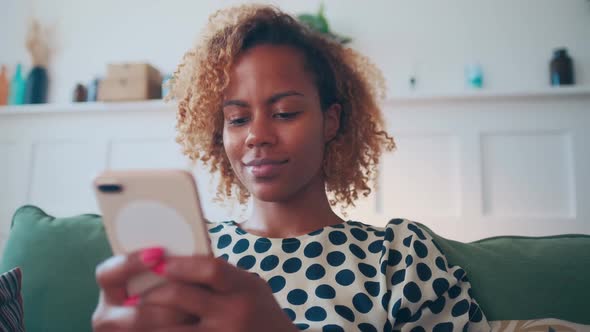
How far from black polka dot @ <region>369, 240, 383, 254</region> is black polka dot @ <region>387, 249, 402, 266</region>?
3 centimetres

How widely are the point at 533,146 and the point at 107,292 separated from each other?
180 cm

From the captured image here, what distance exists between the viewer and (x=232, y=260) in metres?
0.76

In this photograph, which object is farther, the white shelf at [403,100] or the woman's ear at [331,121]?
the white shelf at [403,100]

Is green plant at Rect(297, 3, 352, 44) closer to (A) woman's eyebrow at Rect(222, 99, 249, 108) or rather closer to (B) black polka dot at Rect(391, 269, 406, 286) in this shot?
(A) woman's eyebrow at Rect(222, 99, 249, 108)

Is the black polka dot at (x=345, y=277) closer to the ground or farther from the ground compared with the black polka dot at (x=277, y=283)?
farther from the ground

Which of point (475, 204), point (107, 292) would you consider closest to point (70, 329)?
point (107, 292)

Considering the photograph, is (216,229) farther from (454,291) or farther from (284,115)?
(454,291)

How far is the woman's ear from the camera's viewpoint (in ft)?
3.01

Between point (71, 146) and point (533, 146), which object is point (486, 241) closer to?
point (533, 146)

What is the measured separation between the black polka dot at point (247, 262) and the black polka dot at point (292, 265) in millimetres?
59

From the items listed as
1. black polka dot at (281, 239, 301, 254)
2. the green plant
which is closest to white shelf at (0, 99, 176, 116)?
the green plant

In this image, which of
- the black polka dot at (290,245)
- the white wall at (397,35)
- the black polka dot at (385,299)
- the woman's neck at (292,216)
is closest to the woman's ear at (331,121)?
the woman's neck at (292,216)

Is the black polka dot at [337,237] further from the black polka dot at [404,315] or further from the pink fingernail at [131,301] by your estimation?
the pink fingernail at [131,301]

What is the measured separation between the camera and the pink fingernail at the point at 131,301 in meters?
0.39
